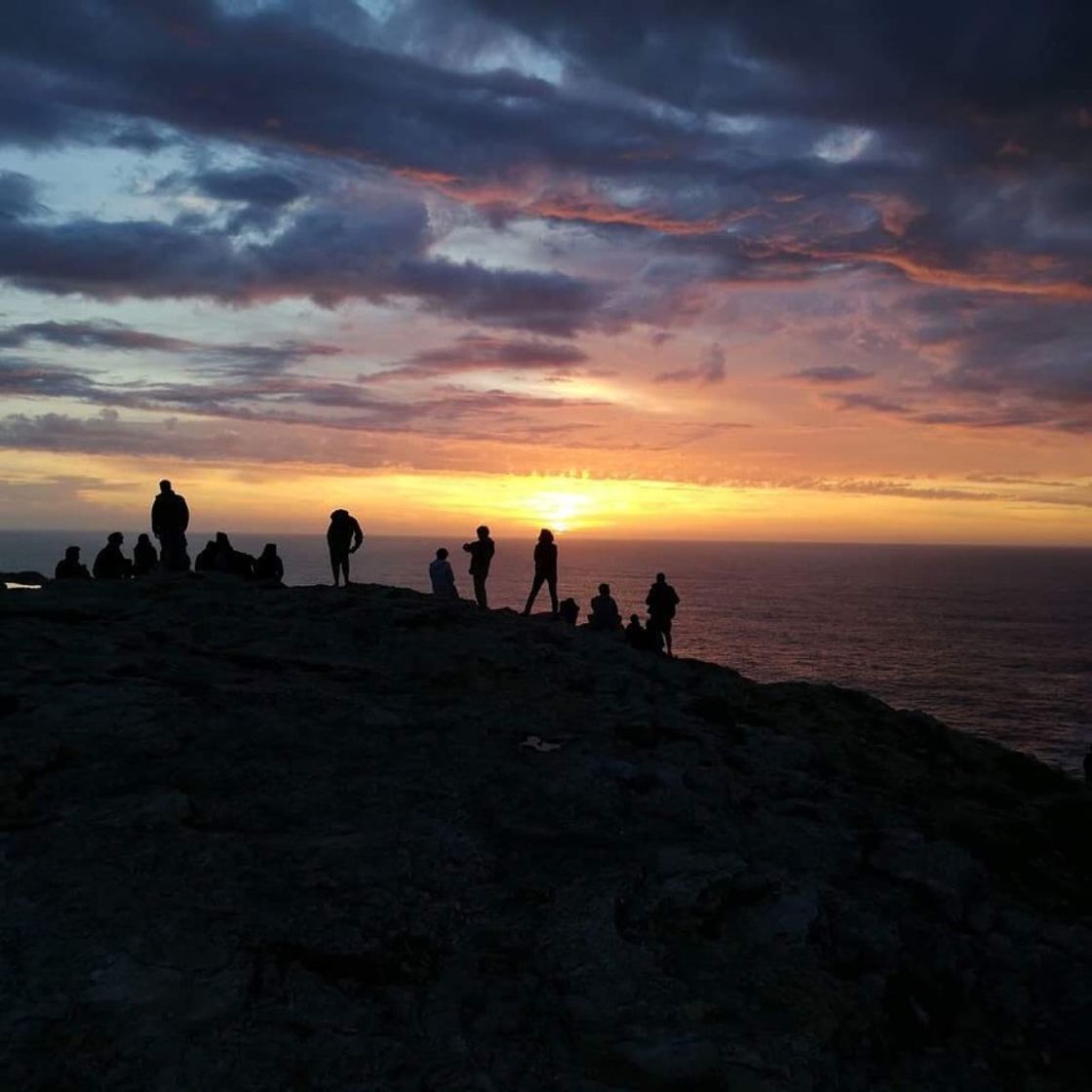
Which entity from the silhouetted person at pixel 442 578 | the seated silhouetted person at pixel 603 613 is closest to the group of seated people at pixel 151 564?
the silhouetted person at pixel 442 578

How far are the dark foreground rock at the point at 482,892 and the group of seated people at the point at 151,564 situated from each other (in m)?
8.08

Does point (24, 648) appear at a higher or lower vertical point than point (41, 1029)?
higher

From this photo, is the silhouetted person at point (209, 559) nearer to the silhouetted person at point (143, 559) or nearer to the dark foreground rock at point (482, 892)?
the silhouetted person at point (143, 559)

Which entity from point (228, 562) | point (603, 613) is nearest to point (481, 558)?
point (603, 613)

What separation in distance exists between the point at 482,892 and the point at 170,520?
1687 centimetres

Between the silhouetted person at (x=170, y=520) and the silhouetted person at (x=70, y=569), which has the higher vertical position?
the silhouetted person at (x=170, y=520)

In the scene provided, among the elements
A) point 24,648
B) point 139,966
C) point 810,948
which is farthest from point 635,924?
point 24,648

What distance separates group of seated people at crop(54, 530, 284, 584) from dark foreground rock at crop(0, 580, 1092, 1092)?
8077 millimetres

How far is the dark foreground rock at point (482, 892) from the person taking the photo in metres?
7.12

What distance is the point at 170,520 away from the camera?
2273 centimetres

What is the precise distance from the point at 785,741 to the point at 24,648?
1300 centimetres

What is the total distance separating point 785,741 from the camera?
15.5 metres

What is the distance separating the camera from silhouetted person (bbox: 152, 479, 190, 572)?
22.4 meters

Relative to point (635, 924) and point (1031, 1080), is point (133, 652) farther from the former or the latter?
point (1031, 1080)
